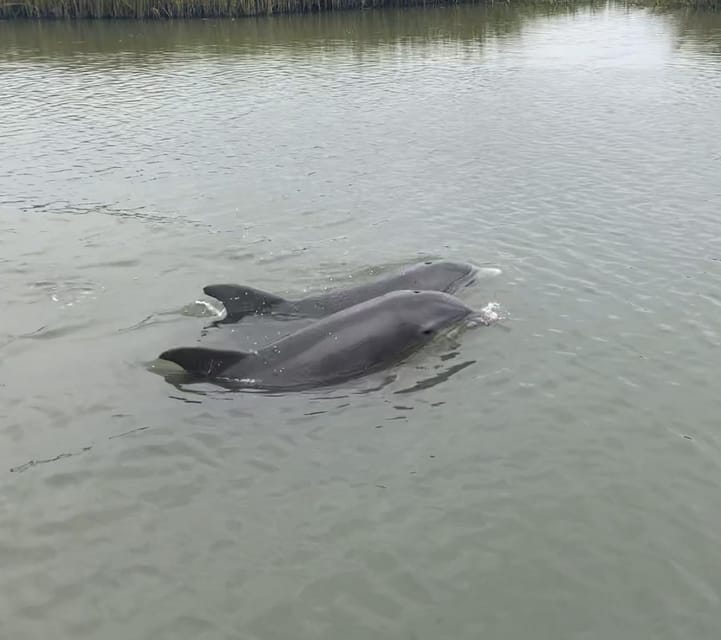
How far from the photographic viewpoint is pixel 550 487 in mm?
7031

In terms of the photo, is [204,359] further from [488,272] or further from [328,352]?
[488,272]

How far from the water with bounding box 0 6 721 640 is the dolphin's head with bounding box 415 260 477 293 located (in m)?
0.47

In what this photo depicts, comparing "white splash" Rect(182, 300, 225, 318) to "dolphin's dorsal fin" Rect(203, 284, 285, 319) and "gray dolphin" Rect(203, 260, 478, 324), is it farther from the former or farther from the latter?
"dolphin's dorsal fin" Rect(203, 284, 285, 319)

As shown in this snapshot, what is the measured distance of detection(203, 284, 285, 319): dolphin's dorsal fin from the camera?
9.95 meters

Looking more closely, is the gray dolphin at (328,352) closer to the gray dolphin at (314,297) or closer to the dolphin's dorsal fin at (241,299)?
the gray dolphin at (314,297)

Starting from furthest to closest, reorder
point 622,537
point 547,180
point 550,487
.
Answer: point 547,180 → point 550,487 → point 622,537

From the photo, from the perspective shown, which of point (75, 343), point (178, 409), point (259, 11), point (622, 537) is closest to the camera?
point (622, 537)

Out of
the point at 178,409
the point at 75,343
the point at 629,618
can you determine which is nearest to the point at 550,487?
the point at 629,618

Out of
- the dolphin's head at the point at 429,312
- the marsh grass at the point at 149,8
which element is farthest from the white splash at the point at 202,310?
the marsh grass at the point at 149,8

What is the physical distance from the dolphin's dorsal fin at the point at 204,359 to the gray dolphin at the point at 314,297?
4.80 ft

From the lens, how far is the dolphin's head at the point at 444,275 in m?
10.6

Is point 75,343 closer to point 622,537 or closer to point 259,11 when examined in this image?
point 622,537

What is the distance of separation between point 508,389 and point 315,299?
117 inches

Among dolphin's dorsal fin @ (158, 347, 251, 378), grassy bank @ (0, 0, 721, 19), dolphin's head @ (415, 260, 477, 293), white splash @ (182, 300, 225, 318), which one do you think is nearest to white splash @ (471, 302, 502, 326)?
dolphin's head @ (415, 260, 477, 293)
